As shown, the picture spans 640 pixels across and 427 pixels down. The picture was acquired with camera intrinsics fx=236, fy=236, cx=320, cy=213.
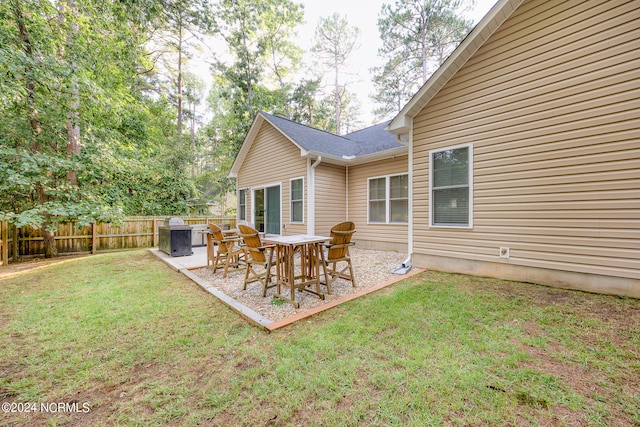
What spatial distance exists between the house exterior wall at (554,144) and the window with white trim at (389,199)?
7.79ft

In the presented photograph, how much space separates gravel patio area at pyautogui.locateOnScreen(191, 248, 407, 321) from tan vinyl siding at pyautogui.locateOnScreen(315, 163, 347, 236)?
6.01 ft

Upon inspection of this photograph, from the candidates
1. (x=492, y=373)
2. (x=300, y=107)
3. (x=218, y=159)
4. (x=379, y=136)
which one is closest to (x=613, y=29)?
(x=492, y=373)

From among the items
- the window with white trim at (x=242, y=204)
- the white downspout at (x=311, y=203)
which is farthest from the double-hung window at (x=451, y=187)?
the window with white trim at (x=242, y=204)

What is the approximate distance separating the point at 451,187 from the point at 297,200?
473 cm

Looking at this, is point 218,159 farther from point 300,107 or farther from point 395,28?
point 395,28

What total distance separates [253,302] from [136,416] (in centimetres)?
196

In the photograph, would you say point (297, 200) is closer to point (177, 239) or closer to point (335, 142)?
point (335, 142)

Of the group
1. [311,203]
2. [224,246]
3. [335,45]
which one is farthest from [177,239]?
[335,45]

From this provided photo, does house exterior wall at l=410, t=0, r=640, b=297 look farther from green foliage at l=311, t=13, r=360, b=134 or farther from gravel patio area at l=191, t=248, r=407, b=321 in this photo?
green foliage at l=311, t=13, r=360, b=134

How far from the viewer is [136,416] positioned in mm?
1665

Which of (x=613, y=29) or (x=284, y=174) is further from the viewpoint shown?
(x=284, y=174)

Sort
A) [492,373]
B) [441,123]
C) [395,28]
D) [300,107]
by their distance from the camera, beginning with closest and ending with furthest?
[492,373] < [441,123] < [395,28] < [300,107]

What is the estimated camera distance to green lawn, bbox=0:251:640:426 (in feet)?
5.40

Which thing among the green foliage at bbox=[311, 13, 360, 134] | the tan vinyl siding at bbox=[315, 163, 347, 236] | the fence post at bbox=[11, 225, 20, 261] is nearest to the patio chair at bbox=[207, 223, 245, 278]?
the tan vinyl siding at bbox=[315, 163, 347, 236]
